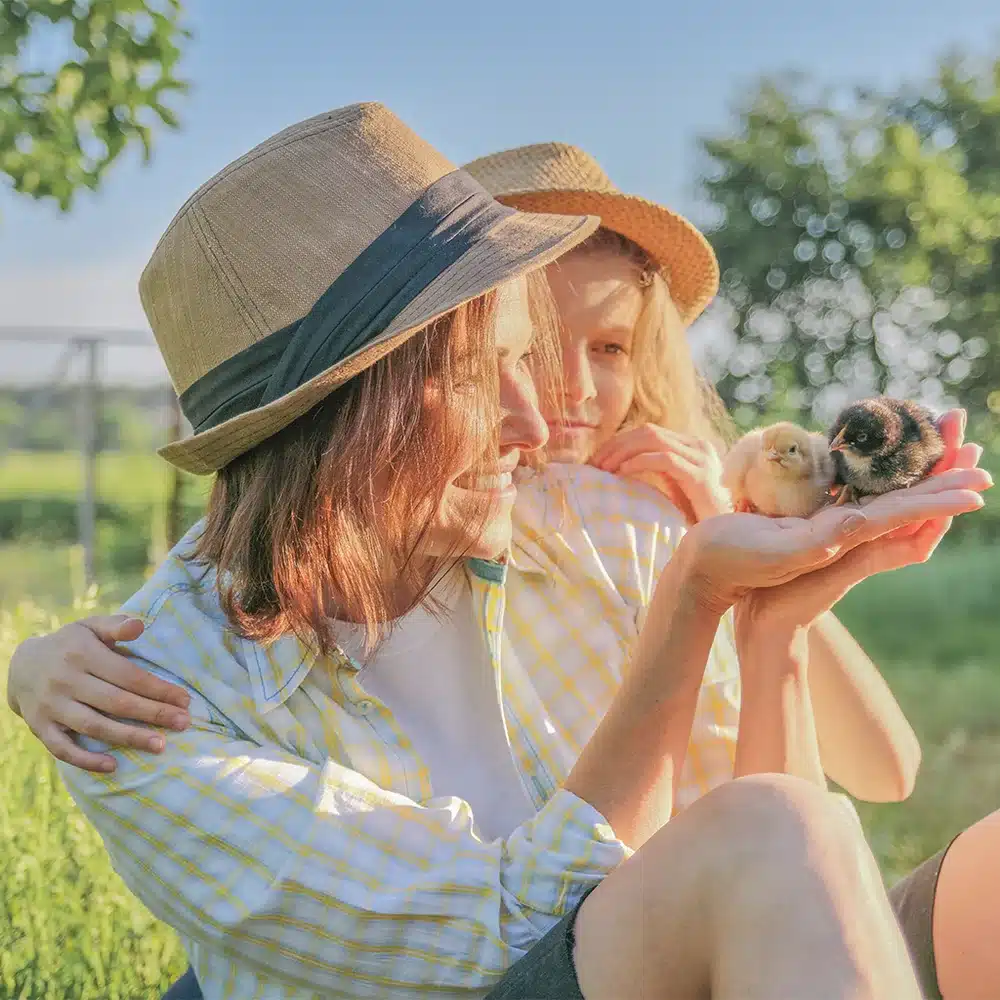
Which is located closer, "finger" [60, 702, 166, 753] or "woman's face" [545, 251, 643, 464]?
"finger" [60, 702, 166, 753]

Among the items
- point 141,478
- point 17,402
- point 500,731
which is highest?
point 500,731

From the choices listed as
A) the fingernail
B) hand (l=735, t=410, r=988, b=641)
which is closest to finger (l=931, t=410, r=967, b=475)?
hand (l=735, t=410, r=988, b=641)

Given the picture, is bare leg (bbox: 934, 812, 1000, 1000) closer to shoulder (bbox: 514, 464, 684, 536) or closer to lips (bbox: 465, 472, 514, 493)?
shoulder (bbox: 514, 464, 684, 536)

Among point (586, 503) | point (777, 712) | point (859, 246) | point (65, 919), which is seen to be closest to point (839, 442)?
point (777, 712)

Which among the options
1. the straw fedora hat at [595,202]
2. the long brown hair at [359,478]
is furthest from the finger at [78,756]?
the straw fedora hat at [595,202]

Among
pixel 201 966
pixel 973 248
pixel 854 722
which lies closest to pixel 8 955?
pixel 201 966

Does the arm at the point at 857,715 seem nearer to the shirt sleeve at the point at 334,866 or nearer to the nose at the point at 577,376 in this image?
the nose at the point at 577,376

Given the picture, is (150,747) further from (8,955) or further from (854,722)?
(8,955)

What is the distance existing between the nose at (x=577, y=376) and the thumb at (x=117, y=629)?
1.00 meters

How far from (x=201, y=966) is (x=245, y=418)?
872 mm

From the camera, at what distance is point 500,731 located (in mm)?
2002

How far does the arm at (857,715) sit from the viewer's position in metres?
2.30

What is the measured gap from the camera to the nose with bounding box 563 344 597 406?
2.48 m

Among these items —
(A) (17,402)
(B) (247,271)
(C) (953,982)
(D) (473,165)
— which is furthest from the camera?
(A) (17,402)
